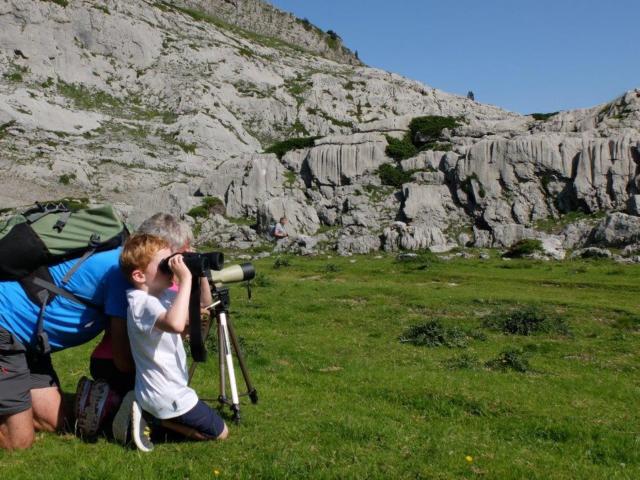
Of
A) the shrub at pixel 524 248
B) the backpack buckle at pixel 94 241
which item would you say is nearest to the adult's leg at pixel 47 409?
the backpack buckle at pixel 94 241

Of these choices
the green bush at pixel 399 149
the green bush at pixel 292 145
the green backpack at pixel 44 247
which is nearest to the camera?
the green backpack at pixel 44 247

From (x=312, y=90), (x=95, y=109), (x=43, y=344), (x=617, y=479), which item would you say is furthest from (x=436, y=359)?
(x=312, y=90)

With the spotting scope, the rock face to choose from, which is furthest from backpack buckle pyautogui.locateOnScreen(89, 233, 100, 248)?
the rock face

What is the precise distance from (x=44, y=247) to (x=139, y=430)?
300 centimetres

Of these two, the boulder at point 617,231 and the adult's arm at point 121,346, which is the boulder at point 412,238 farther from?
the adult's arm at point 121,346

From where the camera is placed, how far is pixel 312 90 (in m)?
125

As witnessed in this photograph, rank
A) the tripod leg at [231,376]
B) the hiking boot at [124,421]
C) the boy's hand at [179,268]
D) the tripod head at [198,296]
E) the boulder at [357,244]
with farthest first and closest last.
Result: the boulder at [357,244] < the tripod leg at [231,376] < the hiking boot at [124,421] < the tripod head at [198,296] < the boy's hand at [179,268]

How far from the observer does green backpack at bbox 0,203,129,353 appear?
790 centimetres

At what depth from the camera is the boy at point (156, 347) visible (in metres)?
7.50

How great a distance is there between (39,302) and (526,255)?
4045 cm

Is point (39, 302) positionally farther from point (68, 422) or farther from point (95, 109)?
point (95, 109)

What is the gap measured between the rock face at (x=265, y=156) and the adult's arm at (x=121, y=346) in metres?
40.0

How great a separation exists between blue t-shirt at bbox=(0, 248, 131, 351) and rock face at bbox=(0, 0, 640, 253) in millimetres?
40426

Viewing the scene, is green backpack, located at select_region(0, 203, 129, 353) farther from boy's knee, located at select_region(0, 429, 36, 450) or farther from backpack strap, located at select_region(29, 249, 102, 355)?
boy's knee, located at select_region(0, 429, 36, 450)
